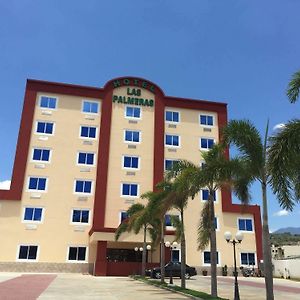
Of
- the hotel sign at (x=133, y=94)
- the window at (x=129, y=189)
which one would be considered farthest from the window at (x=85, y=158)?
the hotel sign at (x=133, y=94)

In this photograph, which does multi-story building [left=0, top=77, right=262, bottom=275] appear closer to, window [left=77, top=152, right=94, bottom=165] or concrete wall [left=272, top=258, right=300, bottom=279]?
window [left=77, top=152, right=94, bottom=165]

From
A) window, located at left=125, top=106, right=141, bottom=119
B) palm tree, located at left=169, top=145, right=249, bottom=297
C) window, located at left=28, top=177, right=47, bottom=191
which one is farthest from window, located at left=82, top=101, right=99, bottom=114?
palm tree, located at left=169, top=145, right=249, bottom=297

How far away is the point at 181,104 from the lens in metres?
53.5

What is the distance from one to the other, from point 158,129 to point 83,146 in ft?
33.5

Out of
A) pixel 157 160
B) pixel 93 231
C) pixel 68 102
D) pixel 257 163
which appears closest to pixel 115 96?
pixel 68 102

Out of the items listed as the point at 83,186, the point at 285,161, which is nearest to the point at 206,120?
the point at 83,186

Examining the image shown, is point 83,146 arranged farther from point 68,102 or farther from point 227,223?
point 227,223

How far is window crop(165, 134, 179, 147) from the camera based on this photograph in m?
51.2

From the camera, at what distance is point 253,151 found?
15828 mm

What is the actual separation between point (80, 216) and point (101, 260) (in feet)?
23.1

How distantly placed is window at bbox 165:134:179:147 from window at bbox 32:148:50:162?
1563 centimetres

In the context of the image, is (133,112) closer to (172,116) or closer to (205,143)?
(172,116)

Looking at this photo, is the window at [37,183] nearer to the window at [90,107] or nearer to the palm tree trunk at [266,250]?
the window at [90,107]

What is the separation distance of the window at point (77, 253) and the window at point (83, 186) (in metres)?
6.76
